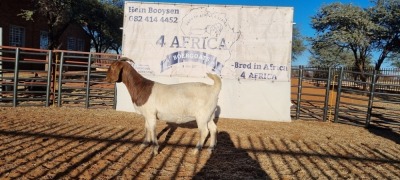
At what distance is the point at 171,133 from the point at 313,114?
21.2ft

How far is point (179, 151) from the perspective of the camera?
587 cm

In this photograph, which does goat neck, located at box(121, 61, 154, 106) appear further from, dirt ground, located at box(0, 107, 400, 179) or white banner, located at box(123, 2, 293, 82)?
white banner, located at box(123, 2, 293, 82)

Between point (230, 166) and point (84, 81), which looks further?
point (84, 81)

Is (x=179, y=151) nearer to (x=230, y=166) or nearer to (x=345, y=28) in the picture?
(x=230, y=166)

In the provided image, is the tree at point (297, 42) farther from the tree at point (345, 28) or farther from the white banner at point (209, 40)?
the white banner at point (209, 40)

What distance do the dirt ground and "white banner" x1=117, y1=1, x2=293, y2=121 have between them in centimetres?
94

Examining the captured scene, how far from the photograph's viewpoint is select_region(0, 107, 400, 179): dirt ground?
4.70m

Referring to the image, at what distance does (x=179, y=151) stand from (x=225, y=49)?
4400 millimetres

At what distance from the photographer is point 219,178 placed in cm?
460

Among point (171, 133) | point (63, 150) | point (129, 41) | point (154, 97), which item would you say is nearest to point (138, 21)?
point (129, 41)

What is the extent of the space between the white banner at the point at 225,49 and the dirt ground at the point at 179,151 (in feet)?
3.08

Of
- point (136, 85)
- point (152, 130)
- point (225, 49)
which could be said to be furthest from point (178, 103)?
point (225, 49)

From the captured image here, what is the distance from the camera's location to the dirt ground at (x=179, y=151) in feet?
→ 15.4

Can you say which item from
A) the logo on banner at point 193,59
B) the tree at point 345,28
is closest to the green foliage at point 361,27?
the tree at point 345,28
